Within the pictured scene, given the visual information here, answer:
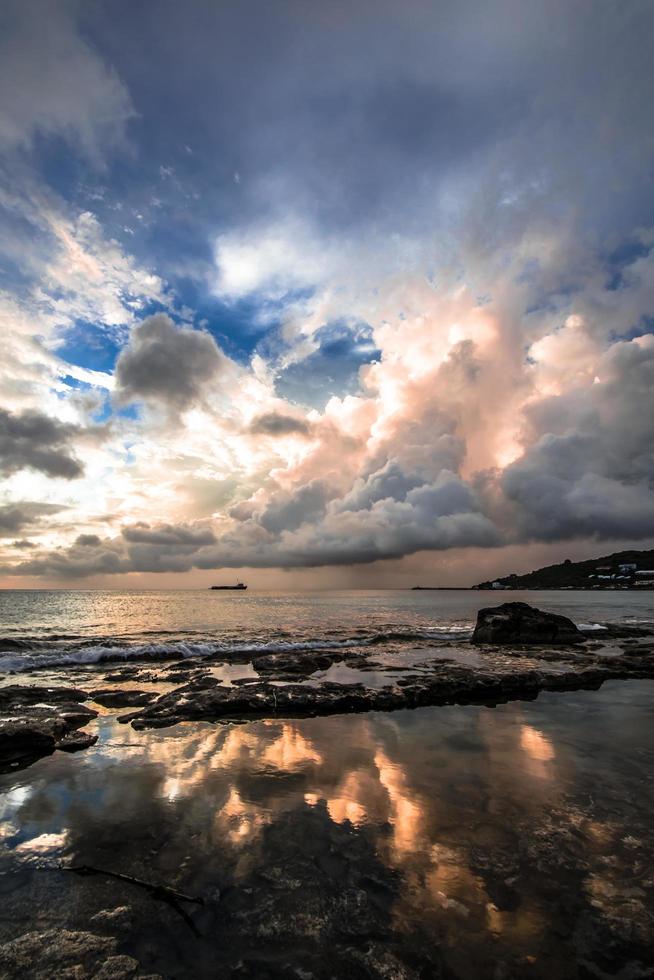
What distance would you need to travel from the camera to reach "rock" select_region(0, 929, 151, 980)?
427cm

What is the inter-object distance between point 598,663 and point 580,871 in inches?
773

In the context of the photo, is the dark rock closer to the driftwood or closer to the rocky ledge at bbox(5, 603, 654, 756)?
the rocky ledge at bbox(5, 603, 654, 756)

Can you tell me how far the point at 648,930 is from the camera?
4.68 m

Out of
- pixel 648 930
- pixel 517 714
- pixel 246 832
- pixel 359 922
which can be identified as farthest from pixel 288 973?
pixel 517 714

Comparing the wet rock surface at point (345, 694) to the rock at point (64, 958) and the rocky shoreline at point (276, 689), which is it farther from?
the rock at point (64, 958)

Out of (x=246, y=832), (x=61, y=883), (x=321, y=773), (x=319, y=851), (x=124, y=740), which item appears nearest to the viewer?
(x=61, y=883)

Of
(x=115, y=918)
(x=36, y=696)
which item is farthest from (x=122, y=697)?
(x=115, y=918)

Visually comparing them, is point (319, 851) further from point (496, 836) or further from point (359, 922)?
point (496, 836)

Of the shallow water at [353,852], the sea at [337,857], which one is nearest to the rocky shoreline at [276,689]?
the sea at [337,857]

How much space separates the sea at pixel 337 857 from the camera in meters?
4.46

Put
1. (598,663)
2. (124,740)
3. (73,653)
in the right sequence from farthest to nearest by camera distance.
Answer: (73,653) → (598,663) → (124,740)

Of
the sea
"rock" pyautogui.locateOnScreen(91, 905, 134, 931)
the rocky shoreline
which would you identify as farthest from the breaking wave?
"rock" pyautogui.locateOnScreen(91, 905, 134, 931)

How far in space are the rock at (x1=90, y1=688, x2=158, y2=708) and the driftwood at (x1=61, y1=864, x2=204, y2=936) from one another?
32.2ft

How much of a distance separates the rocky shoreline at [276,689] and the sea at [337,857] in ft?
6.45
